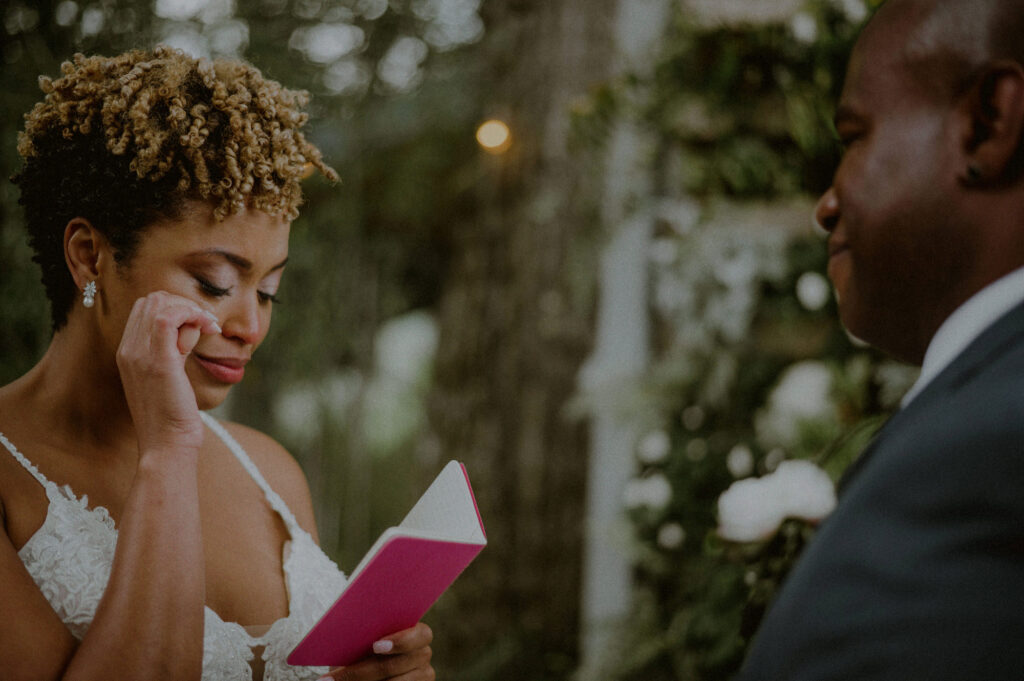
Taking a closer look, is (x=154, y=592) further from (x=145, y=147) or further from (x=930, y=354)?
(x=930, y=354)

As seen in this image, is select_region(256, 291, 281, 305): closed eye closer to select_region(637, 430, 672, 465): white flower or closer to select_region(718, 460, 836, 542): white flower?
select_region(718, 460, 836, 542): white flower

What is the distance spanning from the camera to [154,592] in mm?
1051

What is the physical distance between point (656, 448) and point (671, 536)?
1.00 feet

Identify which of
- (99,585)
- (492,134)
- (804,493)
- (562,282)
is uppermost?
(492,134)

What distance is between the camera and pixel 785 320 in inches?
102

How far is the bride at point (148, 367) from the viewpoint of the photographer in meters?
1.07

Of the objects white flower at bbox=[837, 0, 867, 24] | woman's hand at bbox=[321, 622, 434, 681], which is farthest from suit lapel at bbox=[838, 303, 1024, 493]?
white flower at bbox=[837, 0, 867, 24]

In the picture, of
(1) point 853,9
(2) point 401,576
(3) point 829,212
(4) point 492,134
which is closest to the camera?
(3) point 829,212

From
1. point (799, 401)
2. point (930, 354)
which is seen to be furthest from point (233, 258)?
point (799, 401)

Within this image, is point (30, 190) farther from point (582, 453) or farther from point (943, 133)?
point (582, 453)

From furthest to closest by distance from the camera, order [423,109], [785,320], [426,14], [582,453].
→ [423,109] → [582,453] → [426,14] → [785,320]

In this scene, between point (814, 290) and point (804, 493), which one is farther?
point (814, 290)

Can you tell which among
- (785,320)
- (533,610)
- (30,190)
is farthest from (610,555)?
(30,190)

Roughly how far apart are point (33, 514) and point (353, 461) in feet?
8.65
